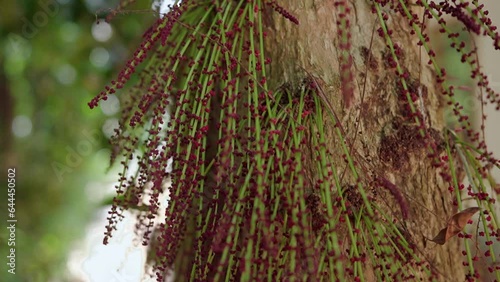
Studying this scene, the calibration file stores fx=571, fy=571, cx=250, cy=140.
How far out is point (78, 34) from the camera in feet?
7.18

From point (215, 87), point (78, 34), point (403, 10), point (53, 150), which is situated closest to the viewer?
point (403, 10)

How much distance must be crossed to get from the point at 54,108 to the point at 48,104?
3 centimetres

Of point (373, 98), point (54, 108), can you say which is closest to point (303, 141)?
point (373, 98)

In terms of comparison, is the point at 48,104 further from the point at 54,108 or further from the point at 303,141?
the point at 303,141

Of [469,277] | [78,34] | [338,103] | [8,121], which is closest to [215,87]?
[338,103]

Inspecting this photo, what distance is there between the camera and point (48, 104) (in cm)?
236

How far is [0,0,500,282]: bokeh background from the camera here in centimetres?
197

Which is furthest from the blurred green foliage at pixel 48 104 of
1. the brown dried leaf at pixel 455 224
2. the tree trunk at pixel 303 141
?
the brown dried leaf at pixel 455 224

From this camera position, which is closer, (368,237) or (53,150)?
(368,237)

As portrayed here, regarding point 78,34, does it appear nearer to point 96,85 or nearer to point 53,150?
point 96,85

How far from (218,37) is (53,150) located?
1.76 metres

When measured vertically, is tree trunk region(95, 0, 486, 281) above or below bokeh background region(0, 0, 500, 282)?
below

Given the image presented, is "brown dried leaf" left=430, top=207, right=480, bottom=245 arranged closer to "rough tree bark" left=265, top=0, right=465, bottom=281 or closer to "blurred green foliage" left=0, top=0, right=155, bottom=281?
"rough tree bark" left=265, top=0, right=465, bottom=281

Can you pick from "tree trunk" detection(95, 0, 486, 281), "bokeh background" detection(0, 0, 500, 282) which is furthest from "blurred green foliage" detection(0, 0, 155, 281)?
"tree trunk" detection(95, 0, 486, 281)
